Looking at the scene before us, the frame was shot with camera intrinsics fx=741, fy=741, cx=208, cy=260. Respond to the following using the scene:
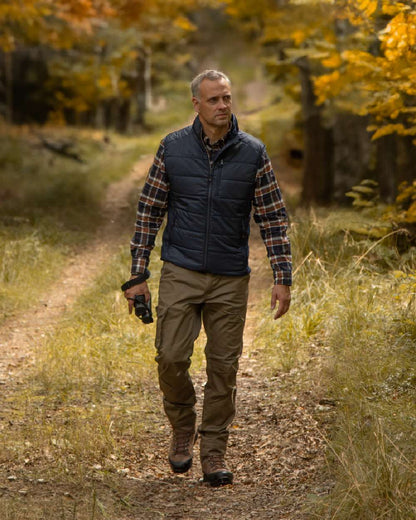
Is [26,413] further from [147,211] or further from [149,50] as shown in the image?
[149,50]

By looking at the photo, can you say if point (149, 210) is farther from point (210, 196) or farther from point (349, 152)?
point (349, 152)

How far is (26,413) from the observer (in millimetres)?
5523

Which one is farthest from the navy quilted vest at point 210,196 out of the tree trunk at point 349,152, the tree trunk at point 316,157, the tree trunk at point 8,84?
the tree trunk at point 8,84

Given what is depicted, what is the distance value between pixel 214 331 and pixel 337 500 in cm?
130

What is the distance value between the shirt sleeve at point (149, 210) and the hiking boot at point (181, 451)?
106cm

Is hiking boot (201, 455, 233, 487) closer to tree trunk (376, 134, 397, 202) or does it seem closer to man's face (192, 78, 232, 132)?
man's face (192, 78, 232, 132)

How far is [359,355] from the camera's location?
562cm

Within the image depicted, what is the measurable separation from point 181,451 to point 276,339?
241 centimetres

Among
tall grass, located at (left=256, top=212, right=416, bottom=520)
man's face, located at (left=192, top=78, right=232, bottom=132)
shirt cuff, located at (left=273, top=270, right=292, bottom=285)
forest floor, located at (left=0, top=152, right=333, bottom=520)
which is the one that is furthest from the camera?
shirt cuff, located at (left=273, top=270, right=292, bottom=285)

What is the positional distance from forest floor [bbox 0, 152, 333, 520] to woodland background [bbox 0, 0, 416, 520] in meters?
0.02

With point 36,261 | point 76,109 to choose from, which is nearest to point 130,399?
point 36,261

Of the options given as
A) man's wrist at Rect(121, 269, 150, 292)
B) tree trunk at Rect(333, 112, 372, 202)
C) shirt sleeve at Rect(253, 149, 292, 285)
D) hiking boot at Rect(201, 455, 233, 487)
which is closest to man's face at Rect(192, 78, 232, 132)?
shirt sleeve at Rect(253, 149, 292, 285)

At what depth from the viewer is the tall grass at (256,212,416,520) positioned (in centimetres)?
349

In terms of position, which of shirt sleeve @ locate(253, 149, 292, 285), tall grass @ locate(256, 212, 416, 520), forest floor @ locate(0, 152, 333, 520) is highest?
shirt sleeve @ locate(253, 149, 292, 285)
